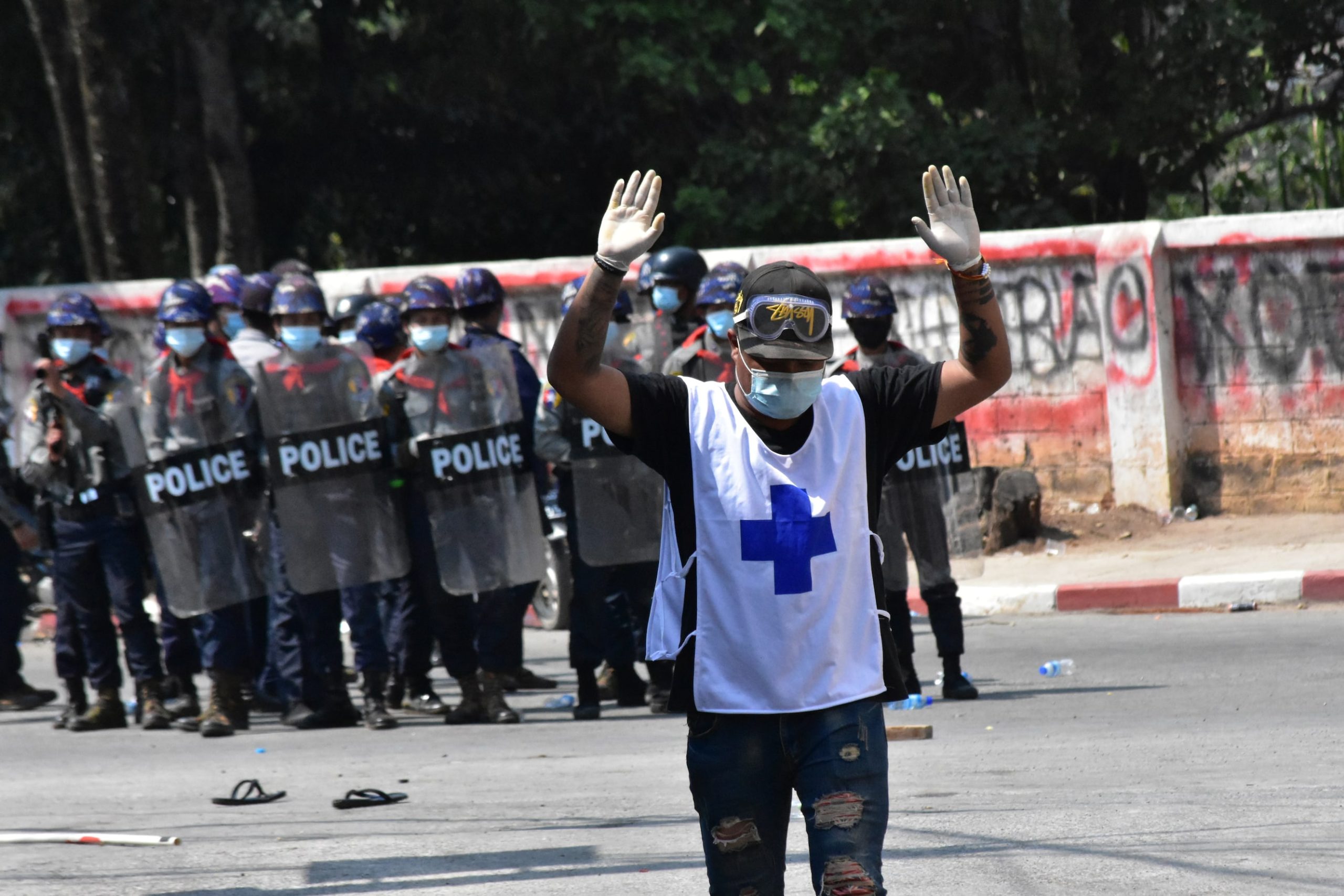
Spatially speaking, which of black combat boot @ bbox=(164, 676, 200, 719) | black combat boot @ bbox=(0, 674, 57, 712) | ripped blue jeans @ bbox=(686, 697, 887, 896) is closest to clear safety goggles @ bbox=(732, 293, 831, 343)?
ripped blue jeans @ bbox=(686, 697, 887, 896)

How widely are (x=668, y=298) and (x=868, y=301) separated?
4.47ft

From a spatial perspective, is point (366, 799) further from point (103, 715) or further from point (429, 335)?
point (103, 715)

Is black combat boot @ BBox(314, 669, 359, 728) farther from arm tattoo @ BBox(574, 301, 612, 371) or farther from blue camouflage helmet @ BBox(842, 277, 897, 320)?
arm tattoo @ BBox(574, 301, 612, 371)

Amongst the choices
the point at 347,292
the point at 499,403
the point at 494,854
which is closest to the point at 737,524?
the point at 494,854

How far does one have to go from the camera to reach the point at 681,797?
6488 millimetres

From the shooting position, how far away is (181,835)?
6242 mm

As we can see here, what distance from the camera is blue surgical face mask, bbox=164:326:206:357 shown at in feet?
27.2

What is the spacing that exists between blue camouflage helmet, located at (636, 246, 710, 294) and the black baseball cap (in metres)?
5.25

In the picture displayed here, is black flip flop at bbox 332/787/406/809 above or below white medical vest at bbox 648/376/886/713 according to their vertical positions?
below

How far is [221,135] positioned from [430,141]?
2.81m

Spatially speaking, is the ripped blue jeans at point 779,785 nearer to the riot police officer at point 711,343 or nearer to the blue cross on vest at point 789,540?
the blue cross on vest at point 789,540

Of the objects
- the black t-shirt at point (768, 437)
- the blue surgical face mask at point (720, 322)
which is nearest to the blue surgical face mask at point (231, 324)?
the blue surgical face mask at point (720, 322)

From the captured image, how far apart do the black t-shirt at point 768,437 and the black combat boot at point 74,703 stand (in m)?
6.17

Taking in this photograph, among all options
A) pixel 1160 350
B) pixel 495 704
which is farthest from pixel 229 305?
pixel 1160 350
